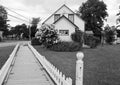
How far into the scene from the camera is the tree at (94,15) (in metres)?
51.8

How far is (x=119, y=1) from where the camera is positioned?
26.5ft

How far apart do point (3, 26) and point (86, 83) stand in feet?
211

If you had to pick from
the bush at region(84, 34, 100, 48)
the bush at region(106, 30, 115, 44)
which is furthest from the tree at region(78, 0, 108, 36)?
the bush at region(84, 34, 100, 48)

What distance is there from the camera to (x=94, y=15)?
52.2 meters

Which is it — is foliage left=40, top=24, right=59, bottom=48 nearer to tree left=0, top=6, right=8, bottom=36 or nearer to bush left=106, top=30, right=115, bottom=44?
bush left=106, top=30, right=115, bottom=44

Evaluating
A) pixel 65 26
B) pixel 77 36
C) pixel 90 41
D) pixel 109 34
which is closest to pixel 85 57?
pixel 90 41

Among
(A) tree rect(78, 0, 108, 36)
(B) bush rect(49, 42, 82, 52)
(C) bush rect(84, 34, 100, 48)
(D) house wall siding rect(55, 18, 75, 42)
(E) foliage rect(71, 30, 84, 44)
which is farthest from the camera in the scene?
(A) tree rect(78, 0, 108, 36)

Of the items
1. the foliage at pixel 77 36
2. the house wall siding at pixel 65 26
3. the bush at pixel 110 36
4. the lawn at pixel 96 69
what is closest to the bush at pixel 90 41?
the foliage at pixel 77 36

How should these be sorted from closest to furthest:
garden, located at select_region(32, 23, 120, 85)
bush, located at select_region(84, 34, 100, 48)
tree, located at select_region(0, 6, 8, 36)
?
garden, located at select_region(32, 23, 120, 85) < bush, located at select_region(84, 34, 100, 48) < tree, located at select_region(0, 6, 8, 36)

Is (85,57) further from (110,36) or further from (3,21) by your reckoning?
(3,21)

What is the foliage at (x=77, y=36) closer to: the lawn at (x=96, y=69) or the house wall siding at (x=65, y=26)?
the house wall siding at (x=65, y=26)

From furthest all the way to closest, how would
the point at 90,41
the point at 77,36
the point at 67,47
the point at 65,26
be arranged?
1. the point at 65,26
2. the point at 77,36
3. the point at 90,41
4. the point at 67,47

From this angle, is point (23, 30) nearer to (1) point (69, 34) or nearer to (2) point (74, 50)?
(1) point (69, 34)

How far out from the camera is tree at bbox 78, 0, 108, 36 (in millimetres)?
51812
